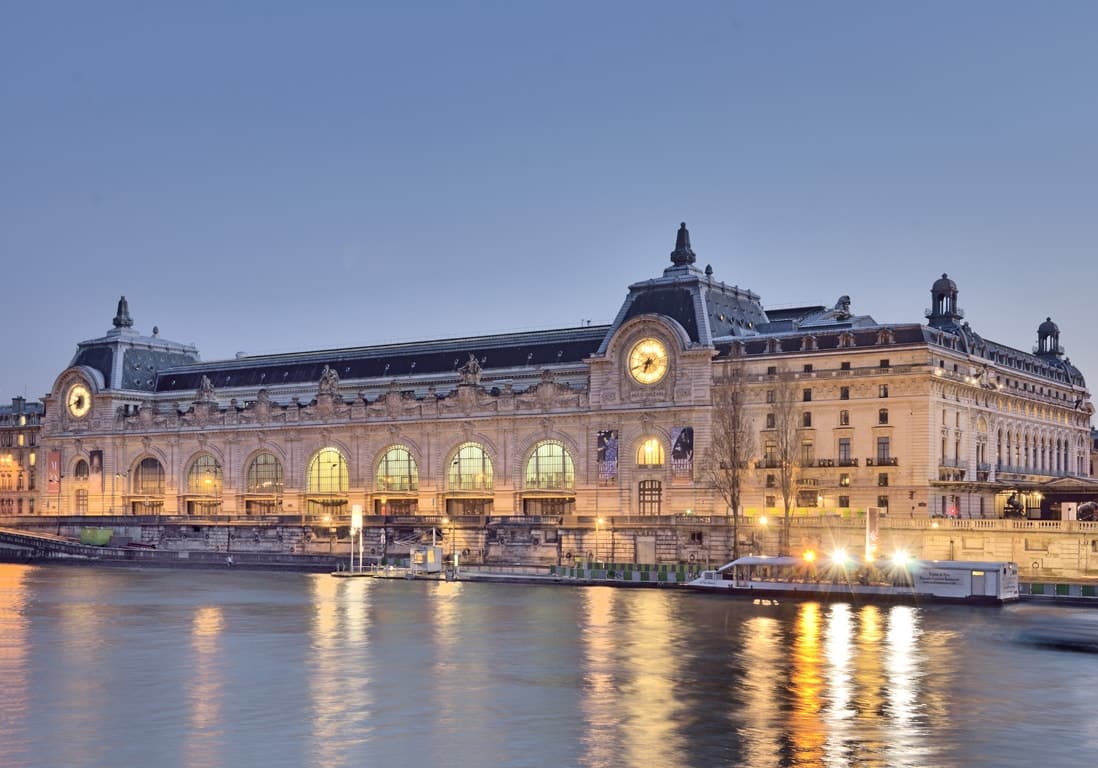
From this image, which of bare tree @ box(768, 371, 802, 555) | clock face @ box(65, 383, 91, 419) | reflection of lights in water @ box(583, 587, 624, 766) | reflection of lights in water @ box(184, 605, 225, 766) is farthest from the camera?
clock face @ box(65, 383, 91, 419)

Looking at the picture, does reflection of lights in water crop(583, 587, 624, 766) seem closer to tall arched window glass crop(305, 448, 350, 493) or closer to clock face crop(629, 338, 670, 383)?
clock face crop(629, 338, 670, 383)

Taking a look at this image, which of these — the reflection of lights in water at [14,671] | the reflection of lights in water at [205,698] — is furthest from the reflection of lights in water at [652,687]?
the reflection of lights in water at [14,671]

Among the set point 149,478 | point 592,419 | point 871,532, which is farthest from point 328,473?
point 871,532

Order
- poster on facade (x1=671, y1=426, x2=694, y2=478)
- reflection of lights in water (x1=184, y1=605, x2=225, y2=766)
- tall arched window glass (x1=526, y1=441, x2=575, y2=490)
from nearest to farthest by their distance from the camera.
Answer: reflection of lights in water (x1=184, y1=605, x2=225, y2=766) → poster on facade (x1=671, y1=426, x2=694, y2=478) → tall arched window glass (x1=526, y1=441, x2=575, y2=490)

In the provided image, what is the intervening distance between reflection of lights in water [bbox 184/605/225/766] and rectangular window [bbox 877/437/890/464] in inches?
2478

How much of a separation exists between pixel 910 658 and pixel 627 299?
8408cm

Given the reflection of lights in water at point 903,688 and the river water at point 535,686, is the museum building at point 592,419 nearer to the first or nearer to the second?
the river water at point 535,686

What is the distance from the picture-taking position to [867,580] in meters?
95.1

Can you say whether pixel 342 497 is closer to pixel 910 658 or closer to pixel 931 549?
pixel 931 549

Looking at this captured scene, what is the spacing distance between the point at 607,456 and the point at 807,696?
8524 cm

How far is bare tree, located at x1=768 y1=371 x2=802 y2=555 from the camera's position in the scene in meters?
114

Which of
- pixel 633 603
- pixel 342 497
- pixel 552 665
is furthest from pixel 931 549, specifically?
pixel 342 497

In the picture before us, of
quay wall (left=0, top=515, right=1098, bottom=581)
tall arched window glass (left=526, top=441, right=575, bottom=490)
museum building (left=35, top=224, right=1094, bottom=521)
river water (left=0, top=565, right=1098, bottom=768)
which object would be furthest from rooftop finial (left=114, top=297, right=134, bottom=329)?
river water (left=0, top=565, right=1098, bottom=768)

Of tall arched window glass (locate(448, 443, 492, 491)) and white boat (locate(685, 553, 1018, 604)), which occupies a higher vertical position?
tall arched window glass (locate(448, 443, 492, 491))
